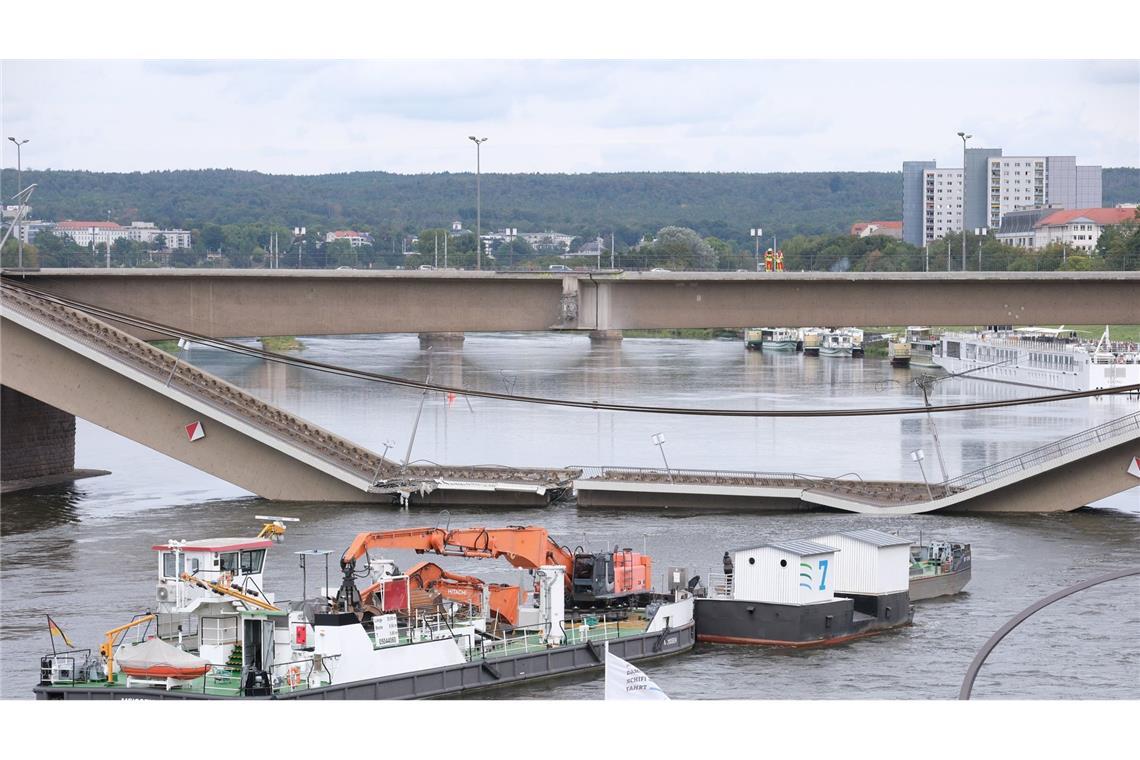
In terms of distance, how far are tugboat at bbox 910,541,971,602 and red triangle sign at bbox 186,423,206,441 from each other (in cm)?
2329

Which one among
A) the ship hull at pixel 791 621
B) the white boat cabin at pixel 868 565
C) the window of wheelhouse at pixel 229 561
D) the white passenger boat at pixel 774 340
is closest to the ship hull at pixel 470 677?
the ship hull at pixel 791 621

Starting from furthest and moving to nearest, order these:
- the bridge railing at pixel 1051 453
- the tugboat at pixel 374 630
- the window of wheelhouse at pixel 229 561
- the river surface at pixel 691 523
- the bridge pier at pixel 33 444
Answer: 1. the bridge pier at pixel 33 444
2. the bridge railing at pixel 1051 453
3. the river surface at pixel 691 523
4. the window of wheelhouse at pixel 229 561
5. the tugboat at pixel 374 630

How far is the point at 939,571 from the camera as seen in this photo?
40.8 meters

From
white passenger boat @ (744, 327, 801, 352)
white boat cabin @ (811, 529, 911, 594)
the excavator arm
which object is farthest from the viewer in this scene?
white passenger boat @ (744, 327, 801, 352)

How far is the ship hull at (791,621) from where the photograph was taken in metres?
36.4

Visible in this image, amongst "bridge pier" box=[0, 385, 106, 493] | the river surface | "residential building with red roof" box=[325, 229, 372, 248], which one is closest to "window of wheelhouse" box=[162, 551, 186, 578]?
the river surface

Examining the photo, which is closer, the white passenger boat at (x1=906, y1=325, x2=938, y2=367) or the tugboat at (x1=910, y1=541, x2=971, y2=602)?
the tugboat at (x1=910, y1=541, x2=971, y2=602)

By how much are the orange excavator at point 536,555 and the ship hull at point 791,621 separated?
6.12 feet

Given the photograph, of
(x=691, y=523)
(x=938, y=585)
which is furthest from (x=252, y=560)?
(x=691, y=523)

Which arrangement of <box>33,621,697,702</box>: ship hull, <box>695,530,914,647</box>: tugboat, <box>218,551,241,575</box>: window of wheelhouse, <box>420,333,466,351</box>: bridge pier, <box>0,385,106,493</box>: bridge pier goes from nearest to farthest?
<box>33,621,697,702</box>: ship hull, <box>218,551,241,575</box>: window of wheelhouse, <box>695,530,914,647</box>: tugboat, <box>0,385,106,493</box>: bridge pier, <box>420,333,466,351</box>: bridge pier

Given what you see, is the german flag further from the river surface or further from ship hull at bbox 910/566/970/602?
ship hull at bbox 910/566/970/602

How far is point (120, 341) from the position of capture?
5331 centimetres

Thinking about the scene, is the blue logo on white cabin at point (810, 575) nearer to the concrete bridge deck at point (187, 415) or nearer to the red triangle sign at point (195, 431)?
the concrete bridge deck at point (187, 415)

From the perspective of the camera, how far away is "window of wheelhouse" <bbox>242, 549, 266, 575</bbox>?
106 feet
